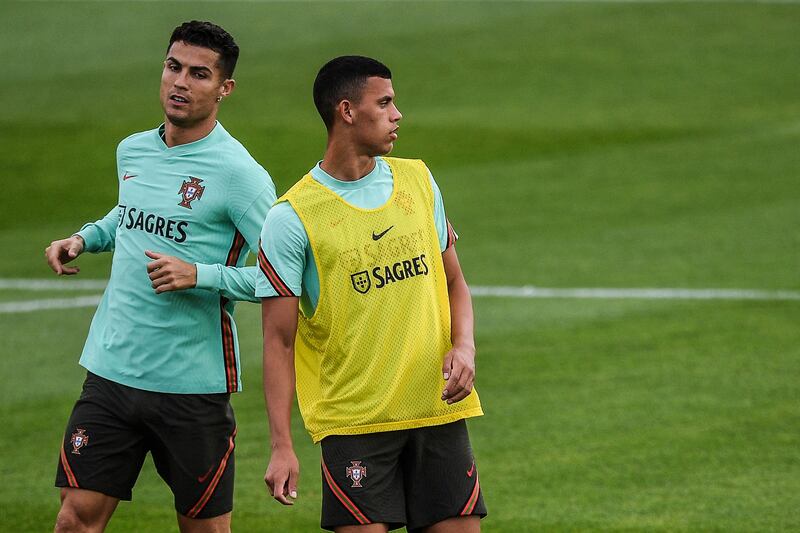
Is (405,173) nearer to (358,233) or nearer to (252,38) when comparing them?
(358,233)

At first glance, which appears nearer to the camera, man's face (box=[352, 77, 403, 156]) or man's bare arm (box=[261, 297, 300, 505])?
man's bare arm (box=[261, 297, 300, 505])

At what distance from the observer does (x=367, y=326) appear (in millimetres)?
5488

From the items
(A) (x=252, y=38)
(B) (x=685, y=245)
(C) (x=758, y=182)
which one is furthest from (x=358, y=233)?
(A) (x=252, y=38)

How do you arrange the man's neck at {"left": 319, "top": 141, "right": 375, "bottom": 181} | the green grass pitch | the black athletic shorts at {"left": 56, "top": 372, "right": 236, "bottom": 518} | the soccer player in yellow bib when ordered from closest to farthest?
the soccer player in yellow bib
the man's neck at {"left": 319, "top": 141, "right": 375, "bottom": 181}
the black athletic shorts at {"left": 56, "top": 372, "right": 236, "bottom": 518}
the green grass pitch

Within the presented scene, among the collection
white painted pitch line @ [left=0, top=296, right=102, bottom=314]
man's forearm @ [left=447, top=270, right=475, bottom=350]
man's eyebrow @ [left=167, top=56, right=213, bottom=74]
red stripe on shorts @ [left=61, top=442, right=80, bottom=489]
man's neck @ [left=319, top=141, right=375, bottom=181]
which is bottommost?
red stripe on shorts @ [left=61, top=442, right=80, bottom=489]

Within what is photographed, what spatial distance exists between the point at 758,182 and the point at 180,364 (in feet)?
44.4

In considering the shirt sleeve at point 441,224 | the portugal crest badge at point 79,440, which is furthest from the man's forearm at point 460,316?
the portugal crest badge at point 79,440

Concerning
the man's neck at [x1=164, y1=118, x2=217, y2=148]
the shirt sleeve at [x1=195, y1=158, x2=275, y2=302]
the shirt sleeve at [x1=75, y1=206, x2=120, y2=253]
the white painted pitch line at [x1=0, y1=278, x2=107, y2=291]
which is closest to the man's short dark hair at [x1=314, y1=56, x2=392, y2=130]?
the shirt sleeve at [x1=195, y1=158, x2=275, y2=302]

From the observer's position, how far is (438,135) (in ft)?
75.3

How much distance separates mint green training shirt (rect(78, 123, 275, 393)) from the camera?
19.9 feet

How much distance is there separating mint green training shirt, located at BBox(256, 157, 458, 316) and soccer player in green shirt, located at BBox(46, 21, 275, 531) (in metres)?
0.55

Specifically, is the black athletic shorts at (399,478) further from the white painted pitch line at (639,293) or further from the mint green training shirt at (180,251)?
the white painted pitch line at (639,293)

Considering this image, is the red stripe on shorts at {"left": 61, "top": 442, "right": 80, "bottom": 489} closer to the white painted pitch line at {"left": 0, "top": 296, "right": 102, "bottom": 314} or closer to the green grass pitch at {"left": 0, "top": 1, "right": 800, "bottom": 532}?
the green grass pitch at {"left": 0, "top": 1, "right": 800, "bottom": 532}

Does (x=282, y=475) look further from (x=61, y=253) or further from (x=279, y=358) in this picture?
(x=61, y=253)
